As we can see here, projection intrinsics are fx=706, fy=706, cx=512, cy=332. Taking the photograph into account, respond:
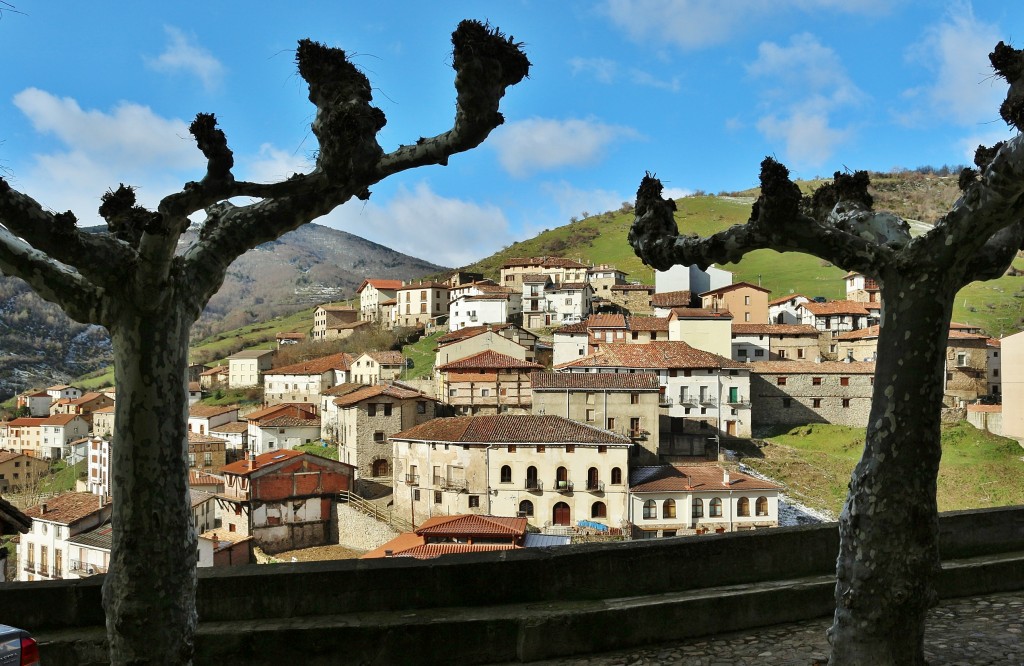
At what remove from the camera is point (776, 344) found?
64.5m

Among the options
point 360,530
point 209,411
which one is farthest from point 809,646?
point 209,411

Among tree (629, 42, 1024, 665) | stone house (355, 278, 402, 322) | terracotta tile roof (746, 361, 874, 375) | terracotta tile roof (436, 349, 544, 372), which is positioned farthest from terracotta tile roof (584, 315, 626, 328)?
tree (629, 42, 1024, 665)

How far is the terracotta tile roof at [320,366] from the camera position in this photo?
254 feet

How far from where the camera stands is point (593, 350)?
60.0 metres

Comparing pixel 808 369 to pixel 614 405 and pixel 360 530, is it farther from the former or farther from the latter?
pixel 360 530

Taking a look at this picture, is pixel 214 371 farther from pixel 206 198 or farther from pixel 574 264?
pixel 206 198

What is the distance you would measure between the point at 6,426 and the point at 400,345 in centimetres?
4940

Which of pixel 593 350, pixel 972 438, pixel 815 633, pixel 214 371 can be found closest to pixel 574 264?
pixel 593 350

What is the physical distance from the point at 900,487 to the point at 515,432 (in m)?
35.6

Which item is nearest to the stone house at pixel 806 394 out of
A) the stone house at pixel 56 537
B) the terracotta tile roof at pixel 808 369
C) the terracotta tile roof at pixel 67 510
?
the terracotta tile roof at pixel 808 369

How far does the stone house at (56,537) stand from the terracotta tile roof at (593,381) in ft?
91.0

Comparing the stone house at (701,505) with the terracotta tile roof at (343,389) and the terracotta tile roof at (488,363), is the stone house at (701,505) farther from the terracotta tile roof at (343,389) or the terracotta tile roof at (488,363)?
the terracotta tile roof at (343,389)

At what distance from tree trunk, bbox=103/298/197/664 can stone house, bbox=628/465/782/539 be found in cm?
3404

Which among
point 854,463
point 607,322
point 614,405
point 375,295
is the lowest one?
point 854,463
